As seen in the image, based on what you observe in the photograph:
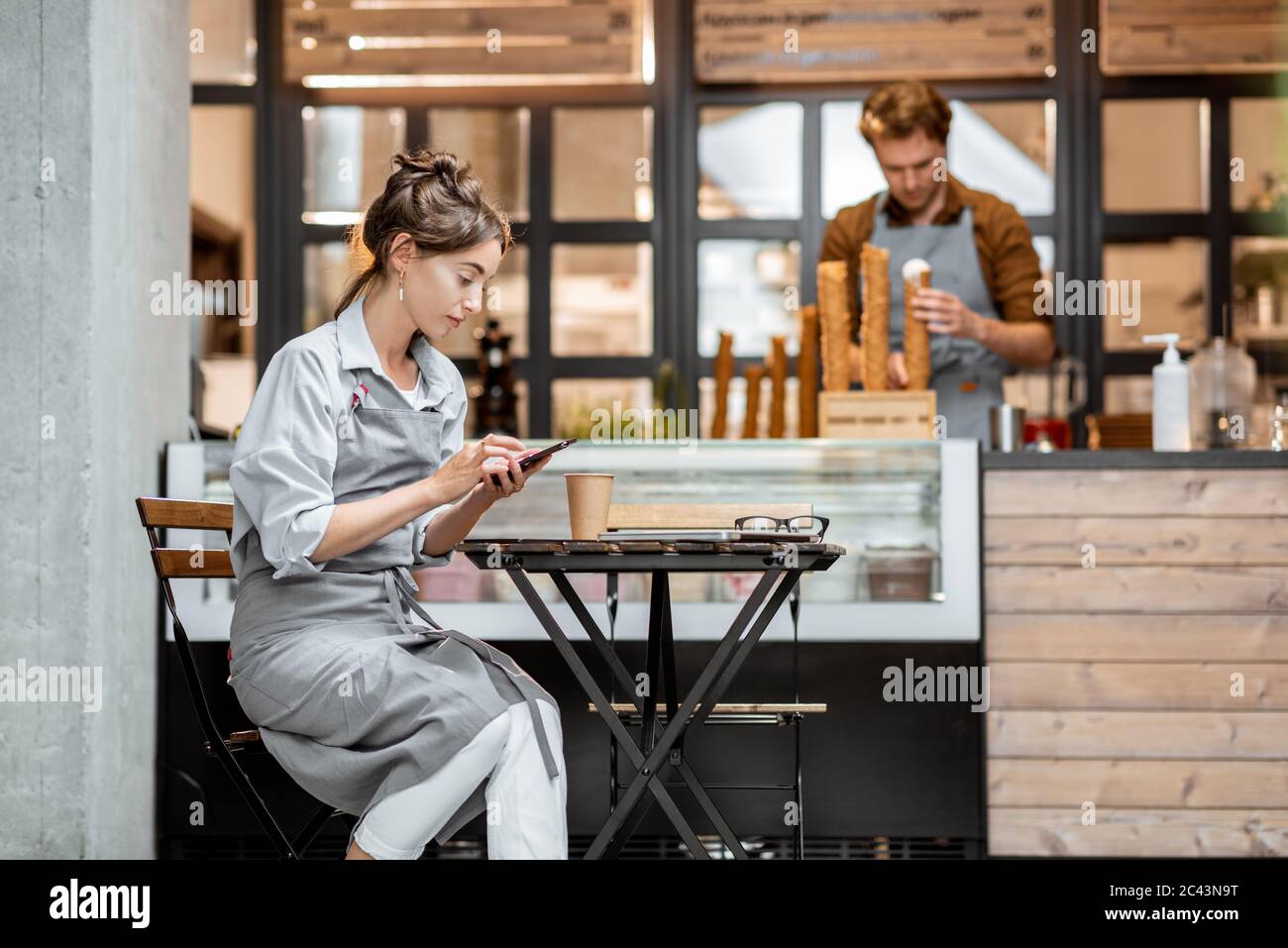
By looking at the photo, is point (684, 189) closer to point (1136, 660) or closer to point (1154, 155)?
point (1154, 155)

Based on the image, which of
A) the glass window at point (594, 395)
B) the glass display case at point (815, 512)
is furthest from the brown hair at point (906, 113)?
the glass window at point (594, 395)

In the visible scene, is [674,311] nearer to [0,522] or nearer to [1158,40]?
[1158,40]

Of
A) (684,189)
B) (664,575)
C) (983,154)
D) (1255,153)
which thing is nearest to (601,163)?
(684,189)

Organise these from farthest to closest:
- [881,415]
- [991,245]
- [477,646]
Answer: [991,245], [881,415], [477,646]

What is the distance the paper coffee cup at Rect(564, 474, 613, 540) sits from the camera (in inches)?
85.0

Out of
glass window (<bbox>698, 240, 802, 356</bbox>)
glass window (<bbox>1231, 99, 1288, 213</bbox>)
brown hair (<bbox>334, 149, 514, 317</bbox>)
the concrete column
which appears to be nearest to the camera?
brown hair (<bbox>334, 149, 514, 317</bbox>)

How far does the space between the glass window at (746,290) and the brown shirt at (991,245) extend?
890 mm

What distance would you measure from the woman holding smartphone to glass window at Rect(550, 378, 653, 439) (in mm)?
2834

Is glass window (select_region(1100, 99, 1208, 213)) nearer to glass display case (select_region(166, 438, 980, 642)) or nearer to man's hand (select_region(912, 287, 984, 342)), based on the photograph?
man's hand (select_region(912, 287, 984, 342))

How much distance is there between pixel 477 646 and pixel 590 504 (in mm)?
265

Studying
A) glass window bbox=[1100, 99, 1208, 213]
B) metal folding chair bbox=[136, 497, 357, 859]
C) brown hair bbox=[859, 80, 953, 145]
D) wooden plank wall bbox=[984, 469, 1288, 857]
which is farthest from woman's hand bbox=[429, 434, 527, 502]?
glass window bbox=[1100, 99, 1208, 213]

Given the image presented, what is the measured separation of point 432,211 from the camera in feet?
7.03

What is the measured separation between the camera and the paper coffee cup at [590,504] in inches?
85.0
